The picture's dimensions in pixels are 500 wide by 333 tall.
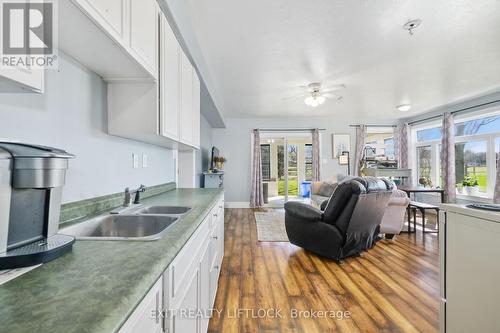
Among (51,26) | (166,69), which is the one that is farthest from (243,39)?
(51,26)

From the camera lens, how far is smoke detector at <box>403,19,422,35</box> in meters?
2.15

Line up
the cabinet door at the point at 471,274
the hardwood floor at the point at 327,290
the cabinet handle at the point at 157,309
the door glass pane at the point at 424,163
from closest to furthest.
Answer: the cabinet handle at the point at 157,309, the cabinet door at the point at 471,274, the hardwood floor at the point at 327,290, the door glass pane at the point at 424,163

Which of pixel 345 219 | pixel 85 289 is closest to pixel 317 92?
pixel 345 219

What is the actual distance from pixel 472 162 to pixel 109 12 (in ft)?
21.1

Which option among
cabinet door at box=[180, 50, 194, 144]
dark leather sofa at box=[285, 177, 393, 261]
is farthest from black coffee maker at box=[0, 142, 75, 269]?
dark leather sofa at box=[285, 177, 393, 261]

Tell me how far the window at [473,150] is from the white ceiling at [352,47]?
73 cm

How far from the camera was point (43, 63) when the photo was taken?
2.26ft

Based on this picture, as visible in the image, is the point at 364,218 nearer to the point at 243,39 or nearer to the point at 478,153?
the point at 243,39

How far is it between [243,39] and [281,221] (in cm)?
350

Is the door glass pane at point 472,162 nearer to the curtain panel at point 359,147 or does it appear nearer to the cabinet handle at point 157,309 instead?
the curtain panel at point 359,147

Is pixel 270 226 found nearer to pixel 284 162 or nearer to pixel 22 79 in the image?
pixel 284 162

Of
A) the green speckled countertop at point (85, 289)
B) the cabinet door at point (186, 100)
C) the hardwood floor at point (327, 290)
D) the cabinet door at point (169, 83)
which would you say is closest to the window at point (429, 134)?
the hardwood floor at point (327, 290)

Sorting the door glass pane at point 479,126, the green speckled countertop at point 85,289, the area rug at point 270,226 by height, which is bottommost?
the area rug at point 270,226

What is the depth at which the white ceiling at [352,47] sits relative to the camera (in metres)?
2.01
